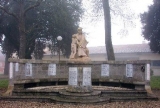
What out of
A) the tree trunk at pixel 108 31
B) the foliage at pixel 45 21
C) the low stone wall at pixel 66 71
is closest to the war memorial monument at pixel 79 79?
the low stone wall at pixel 66 71

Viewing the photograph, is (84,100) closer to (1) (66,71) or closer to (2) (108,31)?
(1) (66,71)

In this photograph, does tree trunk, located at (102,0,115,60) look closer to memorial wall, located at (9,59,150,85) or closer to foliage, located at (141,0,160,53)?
memorial wall, located at (9,59,150,85)

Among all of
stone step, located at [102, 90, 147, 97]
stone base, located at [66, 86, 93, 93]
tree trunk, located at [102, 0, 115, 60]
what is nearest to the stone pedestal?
stone base, located at [66, 86, 93, 93]

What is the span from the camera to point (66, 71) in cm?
1469

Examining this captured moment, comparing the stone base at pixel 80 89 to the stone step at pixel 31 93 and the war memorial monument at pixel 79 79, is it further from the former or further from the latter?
the stone step at pixel 31 93

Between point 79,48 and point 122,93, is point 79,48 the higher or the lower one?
the higher one

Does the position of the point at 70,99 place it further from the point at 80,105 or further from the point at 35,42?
the point at 35,42

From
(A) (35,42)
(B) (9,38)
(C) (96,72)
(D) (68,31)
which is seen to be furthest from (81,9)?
(C) (96,72)

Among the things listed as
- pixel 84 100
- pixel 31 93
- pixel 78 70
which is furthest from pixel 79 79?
pixel 31 93

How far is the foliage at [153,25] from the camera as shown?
22.8 metres

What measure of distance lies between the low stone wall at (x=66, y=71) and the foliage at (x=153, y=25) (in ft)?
34.7

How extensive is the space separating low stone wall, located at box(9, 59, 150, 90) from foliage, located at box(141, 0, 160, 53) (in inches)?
416

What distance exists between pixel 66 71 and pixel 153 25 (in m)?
12.7

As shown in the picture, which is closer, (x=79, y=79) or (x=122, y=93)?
(x=79, y=79)
